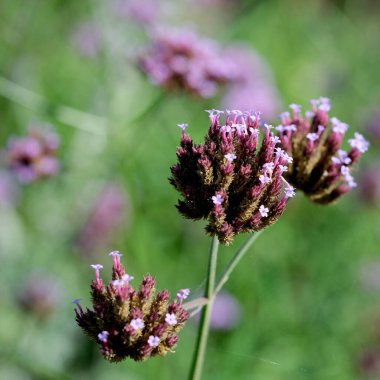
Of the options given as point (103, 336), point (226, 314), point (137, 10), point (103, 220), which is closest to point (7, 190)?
point (103, 220)

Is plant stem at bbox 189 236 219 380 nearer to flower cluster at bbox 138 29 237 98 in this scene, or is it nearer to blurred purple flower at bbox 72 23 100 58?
flower cluster at bbox 138 29 237 98

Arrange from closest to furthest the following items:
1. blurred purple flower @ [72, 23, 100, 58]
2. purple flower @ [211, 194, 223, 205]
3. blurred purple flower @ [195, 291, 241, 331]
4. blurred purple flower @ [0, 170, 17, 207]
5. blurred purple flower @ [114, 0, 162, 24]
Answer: purple flower @ [211, 194, 223, 205] < blurred purple flower @ [195, 291, 241, 331] < blurred purple flower @ [0, 170, 17, 207] < blurred purple flower @ [114, 0, 162, 24] < blurred purple flower @ [72, 23, 100, 58]

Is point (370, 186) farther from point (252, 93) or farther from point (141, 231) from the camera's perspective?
point (141, 231)

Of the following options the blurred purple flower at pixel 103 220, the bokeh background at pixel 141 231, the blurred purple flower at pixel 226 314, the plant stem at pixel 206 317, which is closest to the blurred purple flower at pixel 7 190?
the bokeh background at pixel 141 231

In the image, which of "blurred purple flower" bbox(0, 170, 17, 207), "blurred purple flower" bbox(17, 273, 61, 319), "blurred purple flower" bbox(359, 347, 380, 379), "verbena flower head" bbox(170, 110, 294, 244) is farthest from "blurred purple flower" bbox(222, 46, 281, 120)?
"verbena flower head" bbox(170, 110, 294, 244)

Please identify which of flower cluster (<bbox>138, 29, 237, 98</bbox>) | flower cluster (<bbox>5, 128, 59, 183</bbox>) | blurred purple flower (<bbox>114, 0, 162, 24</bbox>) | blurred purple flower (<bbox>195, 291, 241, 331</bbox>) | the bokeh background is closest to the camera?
→ flower cluster (<bbox>5, 128, 59, 183</bbox>)

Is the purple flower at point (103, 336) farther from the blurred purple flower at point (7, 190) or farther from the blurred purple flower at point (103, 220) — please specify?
the blurred purple flower at point (7, 190)

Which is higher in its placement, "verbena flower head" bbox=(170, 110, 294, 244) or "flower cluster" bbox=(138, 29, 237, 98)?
"flower cluster" bbox=(138, 29, 237, 98)
